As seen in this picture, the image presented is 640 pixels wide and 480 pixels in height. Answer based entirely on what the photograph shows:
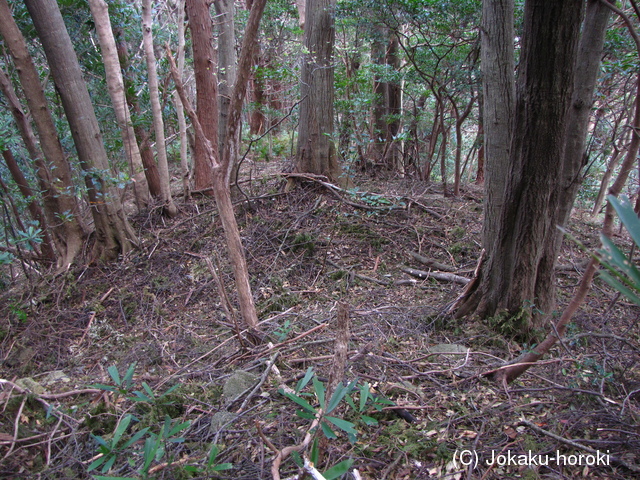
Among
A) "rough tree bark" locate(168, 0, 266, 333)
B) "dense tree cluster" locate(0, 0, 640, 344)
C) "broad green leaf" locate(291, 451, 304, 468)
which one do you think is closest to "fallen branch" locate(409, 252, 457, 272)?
"dense tree cluster" locate(0, 0, 640, 344)

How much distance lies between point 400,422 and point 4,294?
5.11 m

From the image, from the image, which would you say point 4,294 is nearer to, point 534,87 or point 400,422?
point 400,422

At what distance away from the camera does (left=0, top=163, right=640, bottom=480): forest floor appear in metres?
1.75

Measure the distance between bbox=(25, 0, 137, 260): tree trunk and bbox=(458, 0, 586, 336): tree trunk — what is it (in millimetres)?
4458

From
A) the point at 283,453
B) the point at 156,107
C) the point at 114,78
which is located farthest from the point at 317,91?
the point at 283,453

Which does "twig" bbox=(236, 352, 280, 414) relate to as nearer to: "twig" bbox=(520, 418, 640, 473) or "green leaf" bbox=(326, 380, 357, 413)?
"green leaf" bbox=(326, 380, 357, 413)

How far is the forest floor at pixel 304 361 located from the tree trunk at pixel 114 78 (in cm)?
104

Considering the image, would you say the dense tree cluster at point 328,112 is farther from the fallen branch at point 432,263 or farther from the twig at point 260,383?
the fallen branch at point 432,263

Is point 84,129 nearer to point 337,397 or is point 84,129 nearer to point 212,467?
point 212,467

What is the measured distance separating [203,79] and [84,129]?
2.27 metres

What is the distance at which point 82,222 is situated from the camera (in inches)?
212

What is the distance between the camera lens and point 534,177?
2717 mm

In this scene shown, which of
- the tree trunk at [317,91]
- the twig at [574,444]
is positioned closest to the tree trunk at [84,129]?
the tree trunk at [317,91]

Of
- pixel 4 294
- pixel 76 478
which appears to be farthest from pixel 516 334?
pixel 4 294
